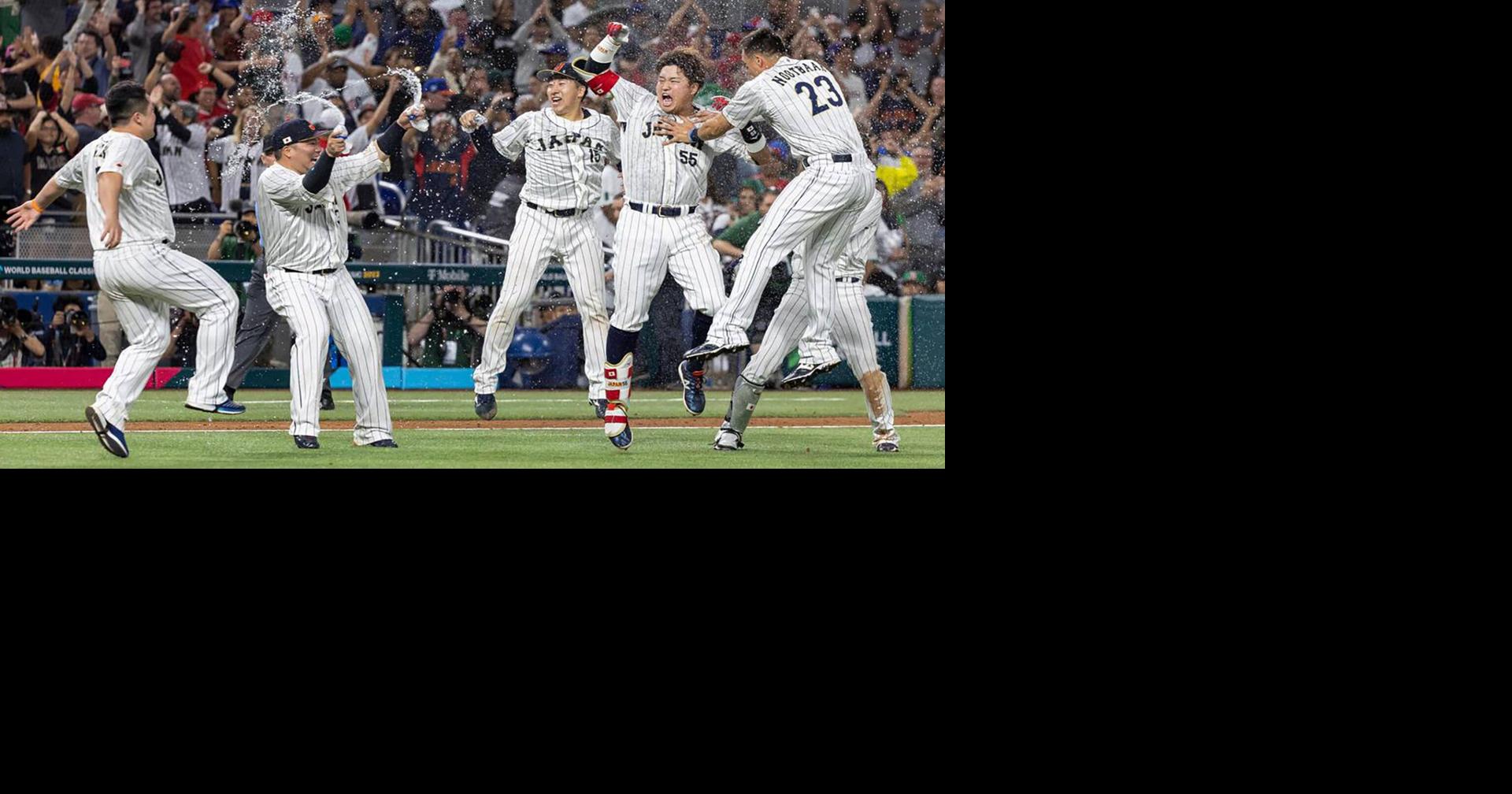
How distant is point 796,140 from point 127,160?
8.08ft

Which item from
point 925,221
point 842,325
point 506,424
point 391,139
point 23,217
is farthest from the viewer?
point 925,221

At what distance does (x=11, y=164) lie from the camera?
10328 millimetres

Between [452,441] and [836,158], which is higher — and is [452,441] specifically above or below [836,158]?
below

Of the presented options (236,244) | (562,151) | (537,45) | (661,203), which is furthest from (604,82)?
(537,45)

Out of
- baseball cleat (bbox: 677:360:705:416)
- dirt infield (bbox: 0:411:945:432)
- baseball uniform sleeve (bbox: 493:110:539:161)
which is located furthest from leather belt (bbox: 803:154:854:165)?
dirt infield (bbox: 0:411:945:432)

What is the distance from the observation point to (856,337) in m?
6.72

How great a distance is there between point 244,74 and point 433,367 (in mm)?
2881

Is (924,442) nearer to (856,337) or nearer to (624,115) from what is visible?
(856,337)

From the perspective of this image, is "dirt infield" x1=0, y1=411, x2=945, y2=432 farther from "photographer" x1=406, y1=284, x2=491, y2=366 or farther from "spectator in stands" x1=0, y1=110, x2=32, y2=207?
"spectator in stands" x1=0, y1=110, x2=32, y2=207

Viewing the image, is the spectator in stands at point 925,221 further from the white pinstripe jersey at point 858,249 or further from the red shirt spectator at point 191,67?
the red shirt spectator at point 191,67

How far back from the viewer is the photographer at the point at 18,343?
968 centimetres

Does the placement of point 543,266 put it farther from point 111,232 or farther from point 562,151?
point 111,232

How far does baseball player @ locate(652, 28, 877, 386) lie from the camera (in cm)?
609

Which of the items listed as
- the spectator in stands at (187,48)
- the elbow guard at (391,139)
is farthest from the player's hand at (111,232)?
Result: the spectator in stands at (187,48)
